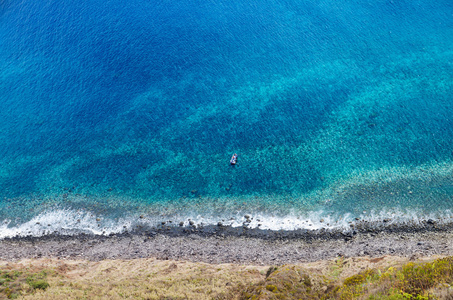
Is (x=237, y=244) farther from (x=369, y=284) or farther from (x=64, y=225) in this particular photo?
(x=64, y=225)

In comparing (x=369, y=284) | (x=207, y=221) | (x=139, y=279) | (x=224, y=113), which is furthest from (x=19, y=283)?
(x=224, y=113)

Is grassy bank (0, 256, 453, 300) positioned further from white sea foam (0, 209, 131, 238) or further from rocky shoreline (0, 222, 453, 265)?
white sea foam (0, 209, 131, 238)

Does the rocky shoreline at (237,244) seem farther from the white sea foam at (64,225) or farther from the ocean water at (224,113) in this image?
the ocean water at (224,113)

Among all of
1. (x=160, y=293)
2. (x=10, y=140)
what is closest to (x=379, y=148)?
(x=160, y=293)

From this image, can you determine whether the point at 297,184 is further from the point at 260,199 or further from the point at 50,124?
the point at 50,124

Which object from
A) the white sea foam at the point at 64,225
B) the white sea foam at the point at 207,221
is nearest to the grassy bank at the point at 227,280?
the white sea foam at the point at 64,225
